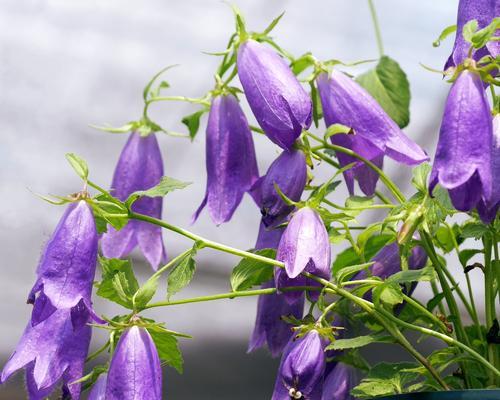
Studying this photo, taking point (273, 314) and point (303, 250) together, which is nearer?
point (303, 250)

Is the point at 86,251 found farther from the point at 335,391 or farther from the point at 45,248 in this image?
the point at 335,391

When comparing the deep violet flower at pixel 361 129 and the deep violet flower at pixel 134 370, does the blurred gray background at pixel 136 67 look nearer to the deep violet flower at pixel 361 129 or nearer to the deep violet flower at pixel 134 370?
the deep violet flower at pixel 361 129

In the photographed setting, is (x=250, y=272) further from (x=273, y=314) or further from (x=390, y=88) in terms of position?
(x=390, y=88)

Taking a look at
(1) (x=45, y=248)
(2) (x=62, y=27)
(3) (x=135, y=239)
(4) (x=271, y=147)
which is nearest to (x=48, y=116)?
(2) (x=62, y=27)

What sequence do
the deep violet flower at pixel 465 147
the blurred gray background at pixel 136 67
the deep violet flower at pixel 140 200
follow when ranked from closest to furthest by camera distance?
the deep violet flower at pixel 465 147 → the deep violet flower at pixel 140 200 → the blurred gray background at pixel 136 67

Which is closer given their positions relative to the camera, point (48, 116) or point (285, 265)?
point (285, 265)

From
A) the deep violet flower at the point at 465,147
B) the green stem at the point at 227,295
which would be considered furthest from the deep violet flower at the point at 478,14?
the green stem at the point at 227,295

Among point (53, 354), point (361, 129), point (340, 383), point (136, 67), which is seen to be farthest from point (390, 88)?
point (136, 67)
